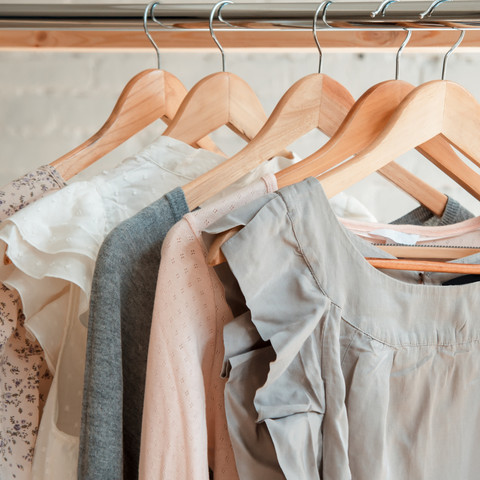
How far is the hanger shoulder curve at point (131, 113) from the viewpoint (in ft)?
1.97

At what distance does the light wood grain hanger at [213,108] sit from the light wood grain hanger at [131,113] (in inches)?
2.4

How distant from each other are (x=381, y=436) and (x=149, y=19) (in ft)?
1.73

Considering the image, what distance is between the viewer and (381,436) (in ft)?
1.38

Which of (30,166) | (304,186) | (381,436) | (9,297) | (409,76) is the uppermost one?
(409,76)

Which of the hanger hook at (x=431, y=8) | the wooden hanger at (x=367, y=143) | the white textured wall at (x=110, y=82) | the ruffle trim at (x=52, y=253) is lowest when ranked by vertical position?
the ruffle trim at (x=52, y=253)

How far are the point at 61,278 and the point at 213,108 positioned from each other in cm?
31

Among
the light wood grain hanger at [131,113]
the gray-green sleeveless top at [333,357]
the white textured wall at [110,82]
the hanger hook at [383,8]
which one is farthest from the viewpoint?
the white textured wall at [110,82]

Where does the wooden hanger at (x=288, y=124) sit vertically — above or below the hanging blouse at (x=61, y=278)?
above

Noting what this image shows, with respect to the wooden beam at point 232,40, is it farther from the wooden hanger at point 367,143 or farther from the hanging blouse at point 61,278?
the hanging blouse at point 61,278

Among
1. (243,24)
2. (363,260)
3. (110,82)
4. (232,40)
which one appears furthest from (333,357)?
(110,82)

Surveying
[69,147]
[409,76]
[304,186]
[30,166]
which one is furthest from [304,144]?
[304,186]

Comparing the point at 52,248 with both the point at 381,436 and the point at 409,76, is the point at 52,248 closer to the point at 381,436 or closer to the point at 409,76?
the point at 381,436

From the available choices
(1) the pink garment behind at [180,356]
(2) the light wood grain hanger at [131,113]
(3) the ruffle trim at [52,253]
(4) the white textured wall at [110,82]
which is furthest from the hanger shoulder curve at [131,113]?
(4) the white textured wall at [110,82]

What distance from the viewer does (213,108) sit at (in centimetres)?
64
